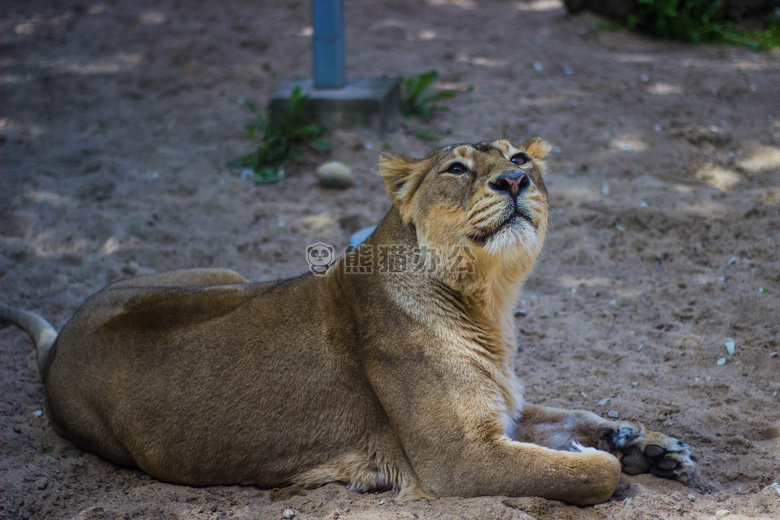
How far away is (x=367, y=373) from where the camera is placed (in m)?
3.51

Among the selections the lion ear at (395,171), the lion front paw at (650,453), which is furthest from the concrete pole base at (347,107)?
the lion front paw at (650,453)

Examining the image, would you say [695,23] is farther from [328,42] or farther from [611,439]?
[611,439]

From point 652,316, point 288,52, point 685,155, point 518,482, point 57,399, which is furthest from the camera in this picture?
point 288,52

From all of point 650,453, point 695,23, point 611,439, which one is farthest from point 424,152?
point 695,23

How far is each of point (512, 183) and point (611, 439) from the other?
1441 mm

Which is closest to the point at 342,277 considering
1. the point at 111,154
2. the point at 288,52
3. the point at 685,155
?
the point at 685,155

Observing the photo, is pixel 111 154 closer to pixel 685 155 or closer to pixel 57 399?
pixel 57 399

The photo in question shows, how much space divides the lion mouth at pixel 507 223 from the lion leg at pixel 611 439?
3.62ft

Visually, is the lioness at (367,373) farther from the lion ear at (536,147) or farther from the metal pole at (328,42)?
the metal pole at (328,42)

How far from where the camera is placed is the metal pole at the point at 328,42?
25.0 ft

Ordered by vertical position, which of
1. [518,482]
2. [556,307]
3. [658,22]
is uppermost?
[658,22]

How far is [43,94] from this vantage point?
923cm

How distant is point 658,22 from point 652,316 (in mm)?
5842

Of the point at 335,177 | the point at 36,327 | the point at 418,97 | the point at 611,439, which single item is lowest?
the point at 36,327
